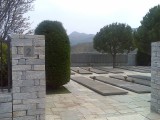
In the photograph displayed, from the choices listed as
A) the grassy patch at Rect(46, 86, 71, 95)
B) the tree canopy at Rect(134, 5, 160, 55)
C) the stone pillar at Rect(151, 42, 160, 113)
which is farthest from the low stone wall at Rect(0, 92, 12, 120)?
the tree canopy at Rect(134, 5, 160, 55)

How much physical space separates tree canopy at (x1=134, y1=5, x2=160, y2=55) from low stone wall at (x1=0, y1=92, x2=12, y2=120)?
10022 mm

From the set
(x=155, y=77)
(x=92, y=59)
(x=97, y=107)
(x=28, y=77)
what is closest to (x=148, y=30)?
(x=155, y=77)

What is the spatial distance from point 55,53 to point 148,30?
21.4ft

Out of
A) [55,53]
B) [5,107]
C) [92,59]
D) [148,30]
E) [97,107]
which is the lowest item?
[97,107]

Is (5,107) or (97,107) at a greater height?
(5,107)

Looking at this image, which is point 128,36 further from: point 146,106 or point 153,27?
point 146,106

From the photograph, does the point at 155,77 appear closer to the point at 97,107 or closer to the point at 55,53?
the point at 97,107

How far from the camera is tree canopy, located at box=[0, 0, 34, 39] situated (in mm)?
10070

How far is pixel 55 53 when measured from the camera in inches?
368

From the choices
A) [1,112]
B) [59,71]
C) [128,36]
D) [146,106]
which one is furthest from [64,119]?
[128,36]

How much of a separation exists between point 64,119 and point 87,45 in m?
38.6

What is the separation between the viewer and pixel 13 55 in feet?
16.0

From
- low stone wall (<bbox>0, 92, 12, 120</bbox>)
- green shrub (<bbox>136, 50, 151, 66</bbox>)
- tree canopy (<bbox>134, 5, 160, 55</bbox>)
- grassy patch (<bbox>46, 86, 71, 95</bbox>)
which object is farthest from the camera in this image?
green shrub (<bbox>136, 50, 151, 66</bbox>)

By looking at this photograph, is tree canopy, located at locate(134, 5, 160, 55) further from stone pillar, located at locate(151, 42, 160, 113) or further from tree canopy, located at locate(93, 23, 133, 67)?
tree canopy, located at locate(93, 23, 133, 67)
